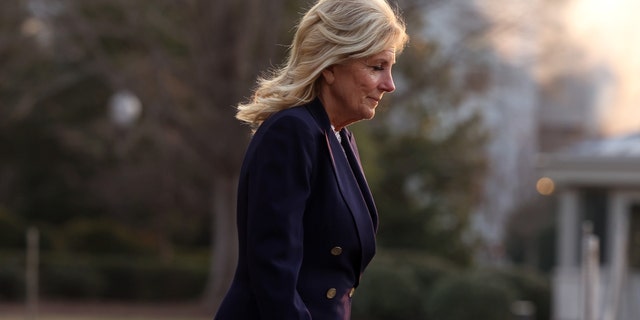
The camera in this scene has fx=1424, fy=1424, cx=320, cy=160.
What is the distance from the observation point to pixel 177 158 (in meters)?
35.8

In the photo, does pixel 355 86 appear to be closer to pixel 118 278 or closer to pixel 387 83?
pixel 387 83

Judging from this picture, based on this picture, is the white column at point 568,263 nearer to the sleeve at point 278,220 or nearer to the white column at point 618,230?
the white column at point 618,230

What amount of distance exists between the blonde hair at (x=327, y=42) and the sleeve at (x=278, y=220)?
0.57 ft

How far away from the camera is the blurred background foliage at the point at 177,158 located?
26844 mm

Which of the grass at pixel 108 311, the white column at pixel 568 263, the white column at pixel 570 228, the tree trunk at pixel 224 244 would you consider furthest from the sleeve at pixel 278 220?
the tree trunk at pixel 224 244

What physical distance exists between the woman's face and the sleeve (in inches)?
8.6

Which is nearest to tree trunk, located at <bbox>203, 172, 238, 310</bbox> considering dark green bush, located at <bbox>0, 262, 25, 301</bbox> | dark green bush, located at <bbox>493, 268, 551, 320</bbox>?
dark green bush, located at <bbox>0, 262, 25, 301</bbox>

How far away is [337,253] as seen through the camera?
147 inches

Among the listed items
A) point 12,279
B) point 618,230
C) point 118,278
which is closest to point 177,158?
point 118,278

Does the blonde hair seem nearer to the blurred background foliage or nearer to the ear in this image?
the ear

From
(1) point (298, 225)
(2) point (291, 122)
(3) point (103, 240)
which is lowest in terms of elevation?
(3) point (103, 240)

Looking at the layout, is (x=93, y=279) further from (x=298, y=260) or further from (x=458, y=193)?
(x=298, y=260)

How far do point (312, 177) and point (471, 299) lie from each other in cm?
1839

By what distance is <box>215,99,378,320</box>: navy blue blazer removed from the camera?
360cm
